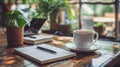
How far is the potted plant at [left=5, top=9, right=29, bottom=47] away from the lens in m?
1.18

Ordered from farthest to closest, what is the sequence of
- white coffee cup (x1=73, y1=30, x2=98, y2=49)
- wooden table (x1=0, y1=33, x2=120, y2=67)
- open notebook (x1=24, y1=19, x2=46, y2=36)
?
open notebook (x1=24, y1=19, x2=46, y2=36), white coffee cup (x1=73, y1=30, x2=98, y2=49), wooden table (x1=0, y1=33, x2=120, y2=67)

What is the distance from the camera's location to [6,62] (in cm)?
93

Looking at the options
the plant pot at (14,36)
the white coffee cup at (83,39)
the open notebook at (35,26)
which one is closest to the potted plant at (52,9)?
the open notebook at (35,26)

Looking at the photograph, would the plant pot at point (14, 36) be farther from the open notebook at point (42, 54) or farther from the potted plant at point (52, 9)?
the potted plant at point (52, 9)

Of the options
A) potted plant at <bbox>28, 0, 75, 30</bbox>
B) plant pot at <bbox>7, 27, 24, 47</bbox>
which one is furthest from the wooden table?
potted plant at <bbox>28, 0, 75, 30</bbox>

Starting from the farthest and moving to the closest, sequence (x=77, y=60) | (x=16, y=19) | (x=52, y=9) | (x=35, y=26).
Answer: (x=52, y=9), (x=35, y=26), (x=16, y=19), (x=77, y=60)

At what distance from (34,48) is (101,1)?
1682 millimetres

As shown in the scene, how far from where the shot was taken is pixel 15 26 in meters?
1.23

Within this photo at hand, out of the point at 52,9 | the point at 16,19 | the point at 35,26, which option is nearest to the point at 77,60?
the point at 16,19

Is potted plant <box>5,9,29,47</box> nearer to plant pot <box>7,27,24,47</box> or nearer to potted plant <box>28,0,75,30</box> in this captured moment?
plant pot <box>7,27,24,47</box>

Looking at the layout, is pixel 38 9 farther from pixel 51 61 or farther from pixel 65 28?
pixel 51 61

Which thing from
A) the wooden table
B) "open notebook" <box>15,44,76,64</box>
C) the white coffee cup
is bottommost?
the wooden table

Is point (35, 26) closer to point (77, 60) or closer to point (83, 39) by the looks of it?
point (83, 39)

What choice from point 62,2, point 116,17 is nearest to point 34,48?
point 62,2
